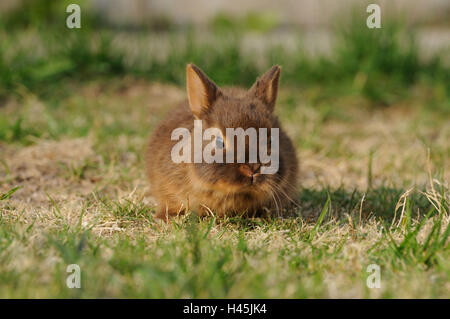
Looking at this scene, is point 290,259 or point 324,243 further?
point 324,243

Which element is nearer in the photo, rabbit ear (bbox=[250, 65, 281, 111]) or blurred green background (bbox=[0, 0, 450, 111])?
rabbit ear (bbox=[250, 65, 281, 111])

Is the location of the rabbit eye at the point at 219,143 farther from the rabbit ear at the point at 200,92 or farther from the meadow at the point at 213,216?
the meadow at the point at 213,216

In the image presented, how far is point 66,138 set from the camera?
4887mm

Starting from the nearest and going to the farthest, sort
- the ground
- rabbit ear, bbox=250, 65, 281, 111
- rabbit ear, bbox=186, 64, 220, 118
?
the ground < rabbit ear, bbox=186, 64, 220, 118 < rabbit ear, bbox=250, 65, 281, 111

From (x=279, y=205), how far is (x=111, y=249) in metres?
1.26

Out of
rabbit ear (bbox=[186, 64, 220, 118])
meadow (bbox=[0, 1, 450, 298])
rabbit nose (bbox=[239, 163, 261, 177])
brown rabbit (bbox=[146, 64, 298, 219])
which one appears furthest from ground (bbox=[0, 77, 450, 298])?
rabbit ear (bbox=[186, 64, 220, 118])

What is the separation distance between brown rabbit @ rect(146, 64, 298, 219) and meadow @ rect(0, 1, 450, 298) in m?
0.13

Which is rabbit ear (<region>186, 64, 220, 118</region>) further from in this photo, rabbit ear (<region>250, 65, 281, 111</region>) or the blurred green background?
the blurred green background

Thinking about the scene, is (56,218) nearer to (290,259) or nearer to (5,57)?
(290,259)

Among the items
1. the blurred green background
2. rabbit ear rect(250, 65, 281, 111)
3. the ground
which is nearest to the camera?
the ground

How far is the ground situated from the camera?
98.0 inches

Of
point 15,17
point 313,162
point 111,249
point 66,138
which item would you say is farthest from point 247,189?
point 15,17

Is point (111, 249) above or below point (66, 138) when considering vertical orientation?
below
